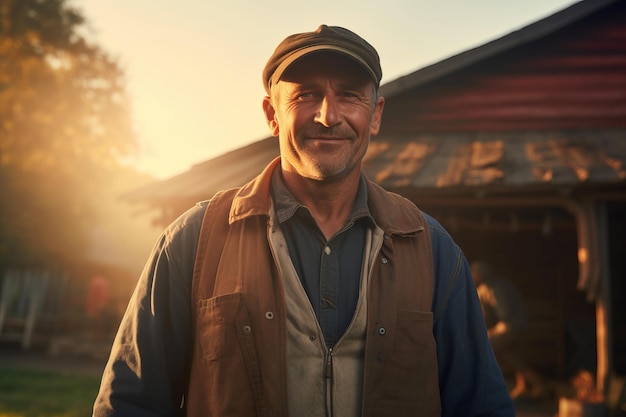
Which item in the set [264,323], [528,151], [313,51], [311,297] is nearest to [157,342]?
[264,323]

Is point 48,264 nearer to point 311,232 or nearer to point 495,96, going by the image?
point 495,96

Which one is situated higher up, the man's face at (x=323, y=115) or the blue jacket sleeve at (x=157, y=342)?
the man's face at (x=323, y=115)

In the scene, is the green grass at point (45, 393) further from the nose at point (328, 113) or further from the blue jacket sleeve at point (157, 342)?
the nose at point (328, 113)

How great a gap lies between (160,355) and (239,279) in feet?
1.05

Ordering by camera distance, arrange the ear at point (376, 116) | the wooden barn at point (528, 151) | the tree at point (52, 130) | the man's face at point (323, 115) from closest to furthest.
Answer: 1. the man's face at point (323, 115)
2. the ear at point (376, 116)
3. the wooden barn at point (528, 151)
4. the tree at point (52, 130)

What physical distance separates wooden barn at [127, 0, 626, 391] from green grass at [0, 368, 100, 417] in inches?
109

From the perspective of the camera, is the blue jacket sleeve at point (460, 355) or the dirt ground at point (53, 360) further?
the dirt ground at point (53, 360)

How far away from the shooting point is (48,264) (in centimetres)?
2192

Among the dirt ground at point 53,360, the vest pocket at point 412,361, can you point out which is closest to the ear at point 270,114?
the vest pocket at point 412,361

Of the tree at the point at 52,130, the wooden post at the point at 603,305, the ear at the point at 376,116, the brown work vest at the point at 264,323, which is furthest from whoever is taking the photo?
the tree at the point at 52,130

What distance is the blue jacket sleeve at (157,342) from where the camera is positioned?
2076 millimetres

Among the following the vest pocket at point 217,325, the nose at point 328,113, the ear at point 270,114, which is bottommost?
the vest pocket at point 217,325

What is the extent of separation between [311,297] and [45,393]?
30.2ft

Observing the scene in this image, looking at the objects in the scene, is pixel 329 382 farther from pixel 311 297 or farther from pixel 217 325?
pixel 217 325
